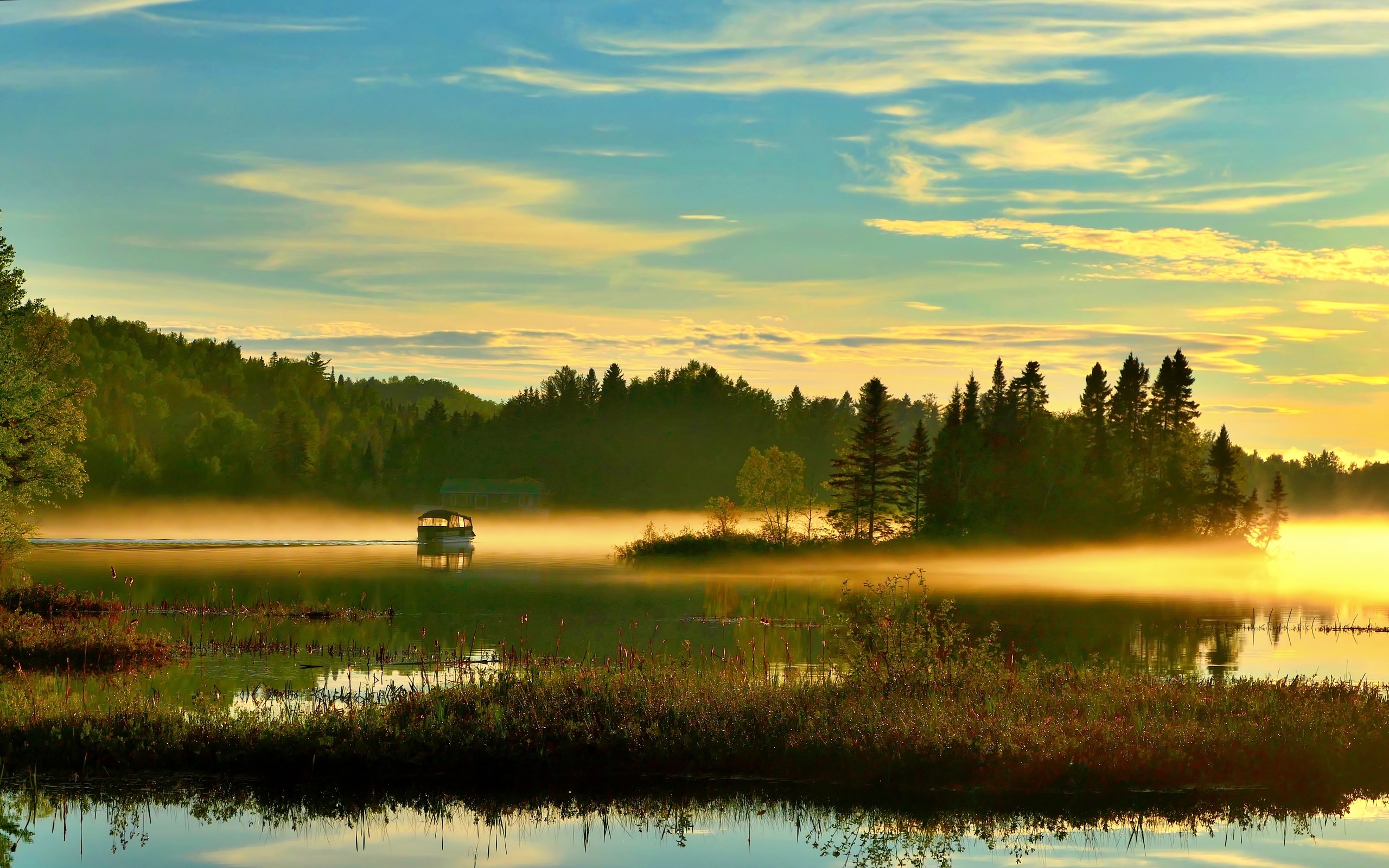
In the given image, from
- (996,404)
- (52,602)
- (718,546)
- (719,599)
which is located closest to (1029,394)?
(996,404)

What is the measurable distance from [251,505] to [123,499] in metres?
17.1

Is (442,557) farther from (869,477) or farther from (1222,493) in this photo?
(1222,493)

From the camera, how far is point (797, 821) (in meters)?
17.8

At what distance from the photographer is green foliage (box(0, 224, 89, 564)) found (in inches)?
1937

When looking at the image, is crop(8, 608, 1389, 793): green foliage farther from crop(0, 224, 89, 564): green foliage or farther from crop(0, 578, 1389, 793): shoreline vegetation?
crop(0, 224, 89, 564): green foliage

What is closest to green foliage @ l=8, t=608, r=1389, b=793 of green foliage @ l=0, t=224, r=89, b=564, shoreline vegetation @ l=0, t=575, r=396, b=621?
shoreline vegetation @ l=0, t=575, r=396, b=621

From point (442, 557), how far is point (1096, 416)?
194ft

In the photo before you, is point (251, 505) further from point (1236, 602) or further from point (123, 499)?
point (1236, 602)

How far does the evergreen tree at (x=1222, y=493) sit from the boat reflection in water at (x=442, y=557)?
2547 inches

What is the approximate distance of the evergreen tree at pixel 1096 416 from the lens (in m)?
111

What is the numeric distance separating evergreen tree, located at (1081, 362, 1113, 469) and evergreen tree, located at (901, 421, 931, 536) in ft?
50.3

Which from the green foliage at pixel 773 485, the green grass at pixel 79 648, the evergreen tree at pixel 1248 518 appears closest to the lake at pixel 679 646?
the green grass at pixel 79 648

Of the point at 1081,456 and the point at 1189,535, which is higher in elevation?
the point at 1081,456

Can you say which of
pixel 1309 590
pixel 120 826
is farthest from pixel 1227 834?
pixel 1309 590
